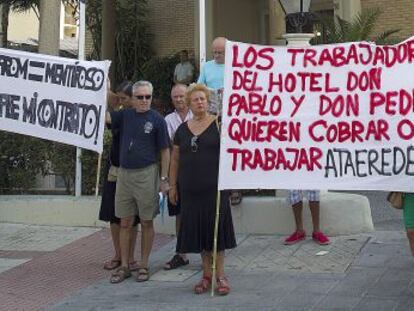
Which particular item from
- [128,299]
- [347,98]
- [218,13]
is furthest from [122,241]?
[218,13]

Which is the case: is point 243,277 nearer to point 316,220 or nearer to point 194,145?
point 316,220

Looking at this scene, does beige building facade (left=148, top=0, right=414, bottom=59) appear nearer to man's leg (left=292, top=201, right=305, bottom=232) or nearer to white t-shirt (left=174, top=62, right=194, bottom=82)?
white t-shirt (left=174, top=62, right=194, bottom=82)

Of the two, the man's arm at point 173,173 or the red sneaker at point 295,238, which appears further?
the red sneaker at point 295,238

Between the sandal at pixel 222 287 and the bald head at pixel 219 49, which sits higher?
the bald head at pixel 219 49

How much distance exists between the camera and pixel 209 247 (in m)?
5.84

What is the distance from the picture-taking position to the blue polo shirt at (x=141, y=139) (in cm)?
621

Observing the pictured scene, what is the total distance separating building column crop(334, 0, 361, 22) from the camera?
15.7 m

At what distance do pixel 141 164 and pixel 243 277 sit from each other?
4.50 ft

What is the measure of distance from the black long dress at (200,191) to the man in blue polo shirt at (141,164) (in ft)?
1.49

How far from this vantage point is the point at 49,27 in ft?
36.5

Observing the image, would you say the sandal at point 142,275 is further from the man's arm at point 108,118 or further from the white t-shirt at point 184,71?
the white t-shirt at point 184,71

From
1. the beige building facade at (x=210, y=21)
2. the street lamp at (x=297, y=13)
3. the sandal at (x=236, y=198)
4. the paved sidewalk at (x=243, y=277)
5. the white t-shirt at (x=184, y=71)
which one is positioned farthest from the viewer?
the beige building facade at (x=210, y=21)

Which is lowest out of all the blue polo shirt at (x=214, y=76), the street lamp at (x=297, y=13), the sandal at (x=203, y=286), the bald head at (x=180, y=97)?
the sandal at (x=203, y=286)

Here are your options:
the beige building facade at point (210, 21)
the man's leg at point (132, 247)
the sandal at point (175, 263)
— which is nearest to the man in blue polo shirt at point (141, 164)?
the man's leg at point (132, 247)
